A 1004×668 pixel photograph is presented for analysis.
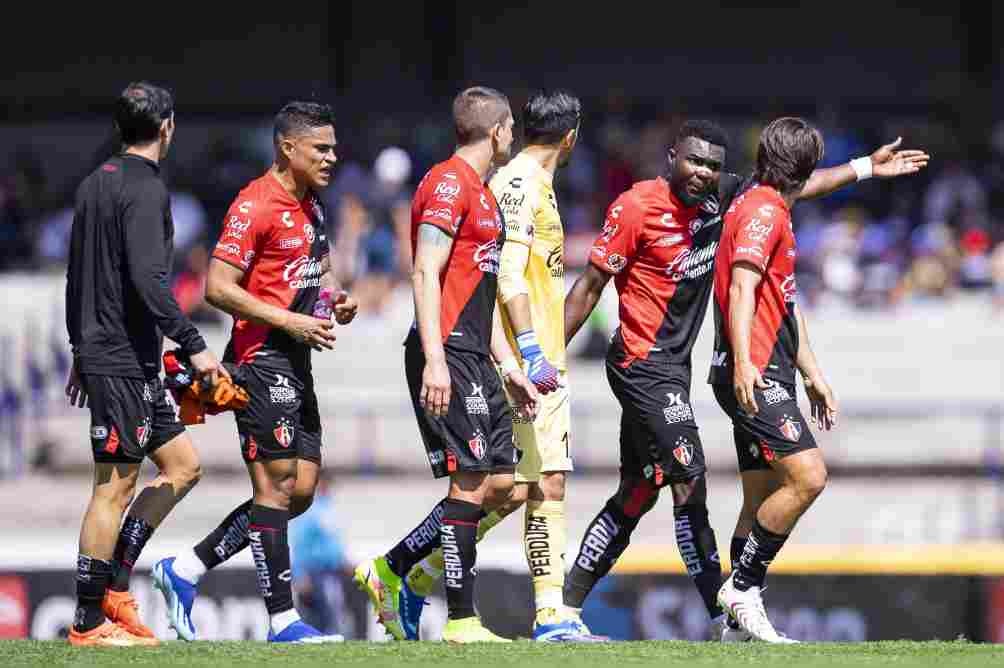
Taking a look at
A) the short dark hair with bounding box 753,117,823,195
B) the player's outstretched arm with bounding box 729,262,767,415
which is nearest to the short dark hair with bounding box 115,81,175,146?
the player's outstretched arm with bounding box 729,262,767,415

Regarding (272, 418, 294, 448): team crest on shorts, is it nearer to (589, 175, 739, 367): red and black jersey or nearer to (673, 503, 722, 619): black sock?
(589, 175, 739, 367): red and black jersey

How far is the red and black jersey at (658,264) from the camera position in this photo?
27.1 feet

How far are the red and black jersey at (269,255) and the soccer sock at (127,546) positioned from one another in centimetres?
85

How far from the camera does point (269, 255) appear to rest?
7.85 meters

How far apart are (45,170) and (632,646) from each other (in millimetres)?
14938

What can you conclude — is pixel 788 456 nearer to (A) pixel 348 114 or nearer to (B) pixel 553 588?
(B) pixel 553 588

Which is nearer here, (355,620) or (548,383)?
(548,383)

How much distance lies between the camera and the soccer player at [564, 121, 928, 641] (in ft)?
26.9

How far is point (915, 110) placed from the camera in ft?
70.6

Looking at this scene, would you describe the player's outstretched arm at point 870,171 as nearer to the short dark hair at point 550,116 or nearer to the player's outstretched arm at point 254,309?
the short dark hair at point 550,116

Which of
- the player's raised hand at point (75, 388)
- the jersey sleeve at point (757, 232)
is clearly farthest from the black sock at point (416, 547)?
the jersey sleeve at point (757, 232)

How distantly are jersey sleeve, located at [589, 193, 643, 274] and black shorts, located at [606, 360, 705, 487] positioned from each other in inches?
18.9

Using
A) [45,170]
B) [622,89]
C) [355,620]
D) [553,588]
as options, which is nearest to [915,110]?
[622,89]

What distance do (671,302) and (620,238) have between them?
39cm
